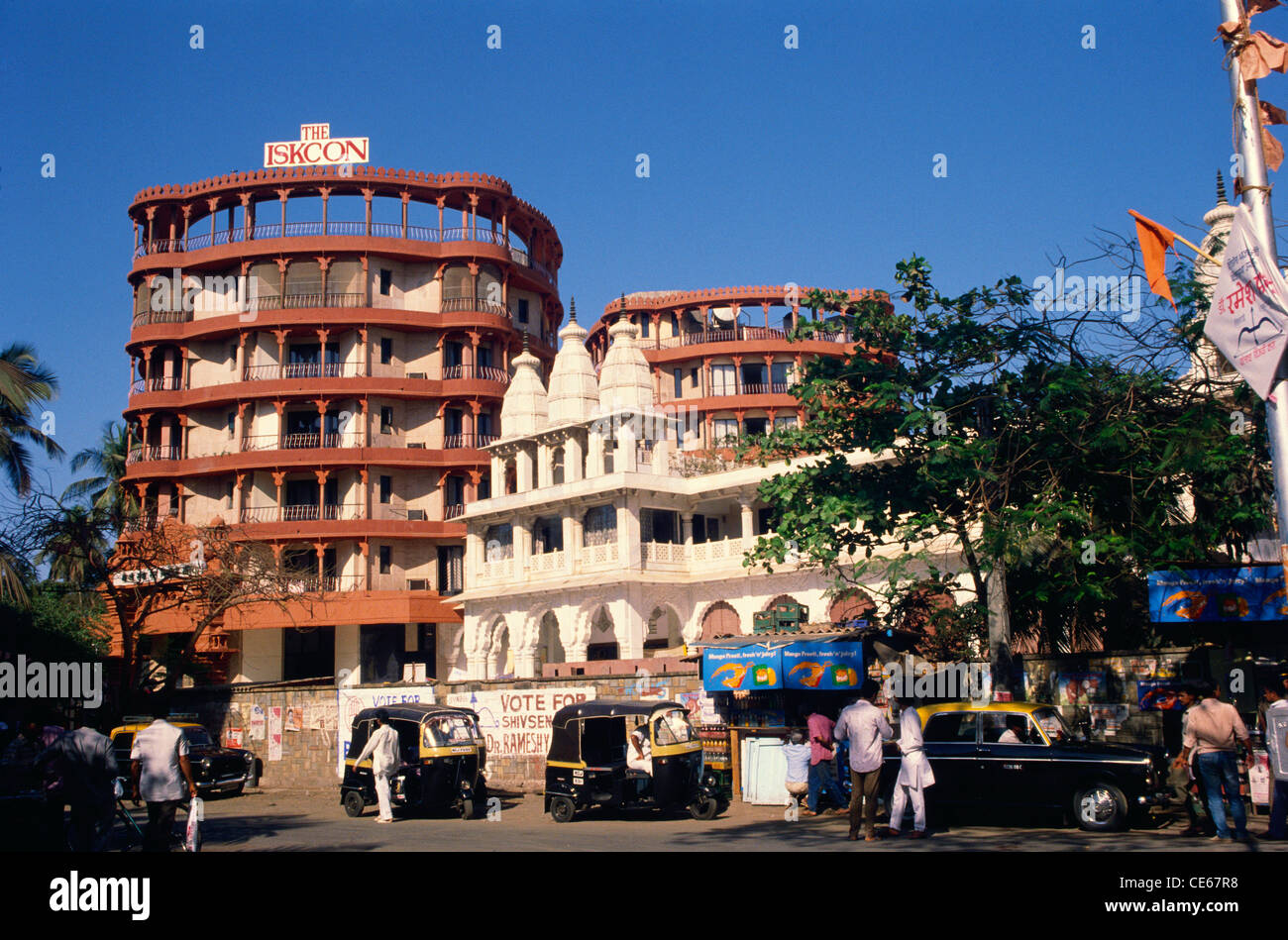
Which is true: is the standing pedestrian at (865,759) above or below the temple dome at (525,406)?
below

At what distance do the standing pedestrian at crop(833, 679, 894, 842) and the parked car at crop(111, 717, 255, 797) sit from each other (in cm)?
1696

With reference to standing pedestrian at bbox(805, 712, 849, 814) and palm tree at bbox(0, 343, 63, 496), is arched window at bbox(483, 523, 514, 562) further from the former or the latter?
standing pedestrian at bbox(805, 712, 849, 814)

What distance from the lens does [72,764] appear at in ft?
38.2

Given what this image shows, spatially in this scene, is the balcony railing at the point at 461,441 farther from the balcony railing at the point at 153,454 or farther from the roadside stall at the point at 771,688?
the roadside stall at the point at 771,688

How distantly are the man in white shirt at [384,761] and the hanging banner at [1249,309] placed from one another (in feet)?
46.5

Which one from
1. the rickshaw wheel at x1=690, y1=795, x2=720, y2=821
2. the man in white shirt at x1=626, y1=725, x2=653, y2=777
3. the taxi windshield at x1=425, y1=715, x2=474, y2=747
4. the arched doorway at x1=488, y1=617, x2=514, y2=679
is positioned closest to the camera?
the rickshaw wheel at x1=690, y1=795, x2=720, y2=821

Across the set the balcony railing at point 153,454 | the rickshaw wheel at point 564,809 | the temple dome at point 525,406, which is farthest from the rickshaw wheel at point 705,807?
the balcony railing at point 153,454

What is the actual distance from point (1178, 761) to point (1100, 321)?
24.9ft

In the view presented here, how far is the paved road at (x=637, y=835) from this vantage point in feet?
43.7

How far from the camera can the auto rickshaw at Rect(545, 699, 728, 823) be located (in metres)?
Answer: 18.2

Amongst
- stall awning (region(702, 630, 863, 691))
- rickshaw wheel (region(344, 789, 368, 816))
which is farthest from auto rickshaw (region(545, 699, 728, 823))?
rickshaw wheel (region(344, 789, 368, 816))

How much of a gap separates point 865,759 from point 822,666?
640 centimetres
